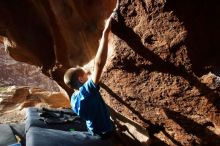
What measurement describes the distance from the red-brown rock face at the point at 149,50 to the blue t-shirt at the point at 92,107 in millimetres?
598

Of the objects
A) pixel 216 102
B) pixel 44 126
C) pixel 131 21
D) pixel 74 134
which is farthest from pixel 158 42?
pixel 44 126

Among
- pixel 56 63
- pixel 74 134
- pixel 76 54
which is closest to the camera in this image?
pixel 74 134

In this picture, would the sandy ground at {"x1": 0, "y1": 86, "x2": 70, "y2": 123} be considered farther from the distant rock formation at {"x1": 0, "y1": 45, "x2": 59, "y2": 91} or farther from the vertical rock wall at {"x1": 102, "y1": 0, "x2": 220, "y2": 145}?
the distant rock formation at {"x1": 0, "y1": 45, "x2": 59, "y2": 91}

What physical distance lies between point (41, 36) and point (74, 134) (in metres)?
2.19

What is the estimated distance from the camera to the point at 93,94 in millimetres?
3893

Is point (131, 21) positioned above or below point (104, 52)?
above

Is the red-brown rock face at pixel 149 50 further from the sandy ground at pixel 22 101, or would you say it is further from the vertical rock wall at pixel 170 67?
the sandy ground at pixel 22 101

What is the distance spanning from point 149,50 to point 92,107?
902 mm

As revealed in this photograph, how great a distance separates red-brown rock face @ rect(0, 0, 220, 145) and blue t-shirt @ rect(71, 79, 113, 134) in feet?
1.96

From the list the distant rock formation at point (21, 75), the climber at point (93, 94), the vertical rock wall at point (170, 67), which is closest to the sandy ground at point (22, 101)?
the vertical rock wall at point (170, 67)

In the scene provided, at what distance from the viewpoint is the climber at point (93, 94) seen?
3725 millimetres

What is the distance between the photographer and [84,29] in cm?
496

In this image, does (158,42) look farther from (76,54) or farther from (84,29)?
(76,54)

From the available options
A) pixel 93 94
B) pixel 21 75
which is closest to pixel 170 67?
pixel 93 94
